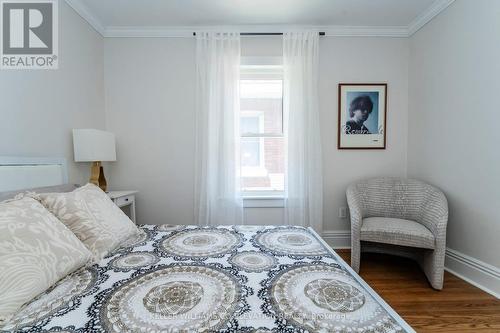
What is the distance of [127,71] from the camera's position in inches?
110

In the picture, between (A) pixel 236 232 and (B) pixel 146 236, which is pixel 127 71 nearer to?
(B) pixel 146 236

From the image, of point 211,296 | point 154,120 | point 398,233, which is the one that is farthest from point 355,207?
point 154,120

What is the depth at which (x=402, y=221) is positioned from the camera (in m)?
2.31

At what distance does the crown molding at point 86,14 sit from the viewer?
226 centimetres

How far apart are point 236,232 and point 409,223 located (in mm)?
1726

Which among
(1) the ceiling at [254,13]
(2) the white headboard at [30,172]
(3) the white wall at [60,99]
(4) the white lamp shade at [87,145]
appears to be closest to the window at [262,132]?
(1) the ceiling at [254,13]

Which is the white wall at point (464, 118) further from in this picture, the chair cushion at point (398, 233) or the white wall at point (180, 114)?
the chair cushion at point (398, 233)

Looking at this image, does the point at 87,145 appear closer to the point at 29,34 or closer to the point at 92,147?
the point at 92,147

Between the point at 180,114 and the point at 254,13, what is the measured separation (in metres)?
1.40

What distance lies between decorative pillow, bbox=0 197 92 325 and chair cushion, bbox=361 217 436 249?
2.19 meters

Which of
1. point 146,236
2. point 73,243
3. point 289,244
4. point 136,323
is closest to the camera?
point 136,323

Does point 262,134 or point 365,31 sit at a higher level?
point 365,31

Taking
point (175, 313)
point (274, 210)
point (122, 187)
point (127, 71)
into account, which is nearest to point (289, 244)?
point (175, 313)

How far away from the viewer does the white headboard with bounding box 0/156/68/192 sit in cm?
148
